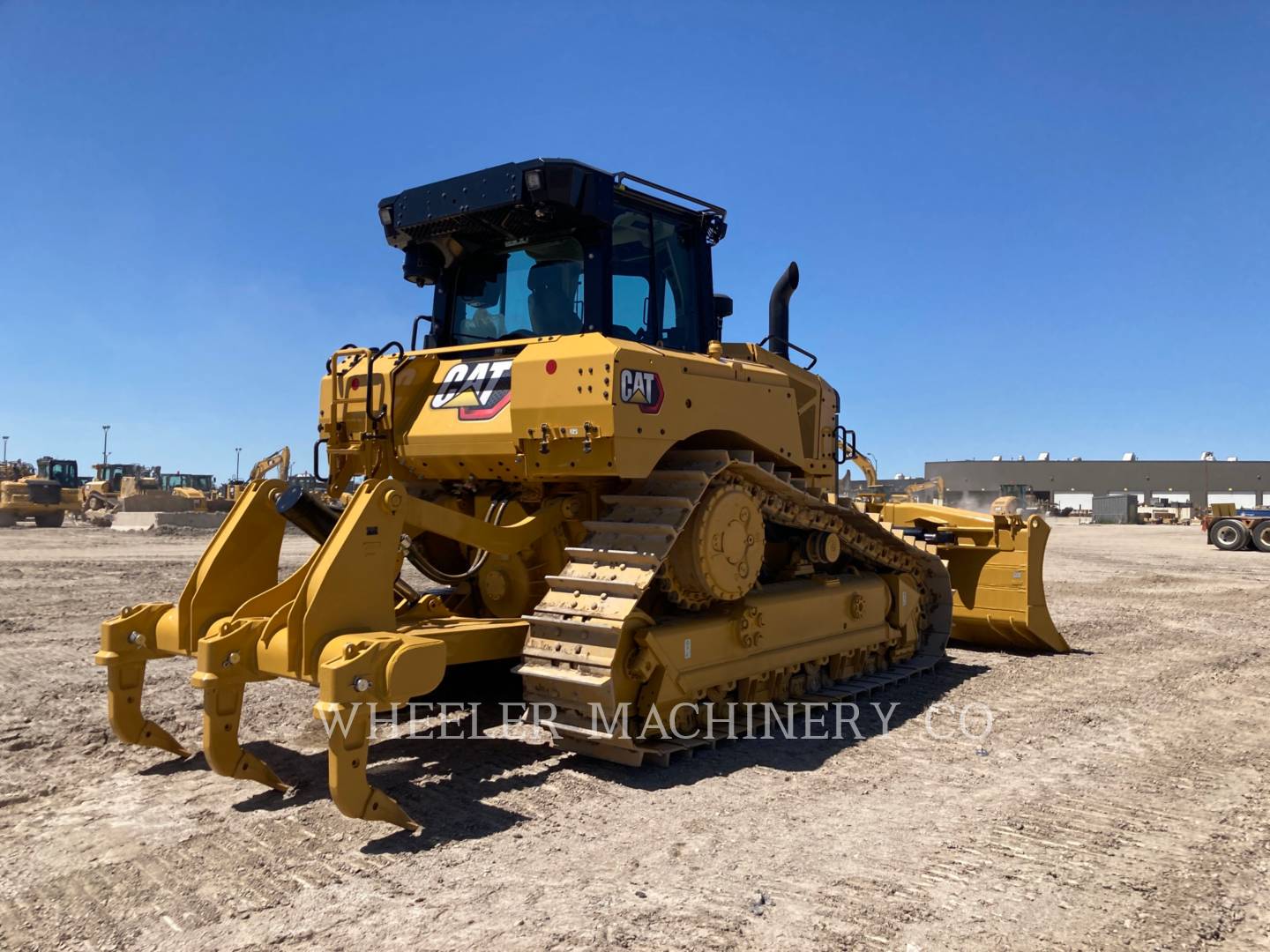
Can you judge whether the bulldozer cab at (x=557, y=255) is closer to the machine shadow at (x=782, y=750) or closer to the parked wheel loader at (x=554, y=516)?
the parked wheel loader at (x=554, y=516)

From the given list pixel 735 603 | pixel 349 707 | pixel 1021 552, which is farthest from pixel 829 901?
pixel 1021 552

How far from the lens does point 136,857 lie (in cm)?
419

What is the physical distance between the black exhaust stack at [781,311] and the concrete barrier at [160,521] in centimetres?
3052

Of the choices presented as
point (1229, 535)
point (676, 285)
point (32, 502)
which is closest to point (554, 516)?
point (676, 285)

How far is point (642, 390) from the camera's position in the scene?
5.54 m

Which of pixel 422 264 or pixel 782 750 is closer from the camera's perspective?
pixel 782 750

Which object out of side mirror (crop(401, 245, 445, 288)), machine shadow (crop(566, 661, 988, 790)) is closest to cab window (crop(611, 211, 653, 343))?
side mirror (crop(401, 245, 445, 288))

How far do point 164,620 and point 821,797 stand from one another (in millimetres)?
3907

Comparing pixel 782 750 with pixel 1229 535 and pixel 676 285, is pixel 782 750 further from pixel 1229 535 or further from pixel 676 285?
pixel 1229 535

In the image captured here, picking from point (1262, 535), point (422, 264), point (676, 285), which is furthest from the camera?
point (1262, 535)

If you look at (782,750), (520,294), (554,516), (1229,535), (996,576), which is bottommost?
(782,750)

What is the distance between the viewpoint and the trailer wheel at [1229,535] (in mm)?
30156

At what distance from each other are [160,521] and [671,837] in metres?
34.4

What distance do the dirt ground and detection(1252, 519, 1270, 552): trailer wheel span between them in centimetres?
2636
